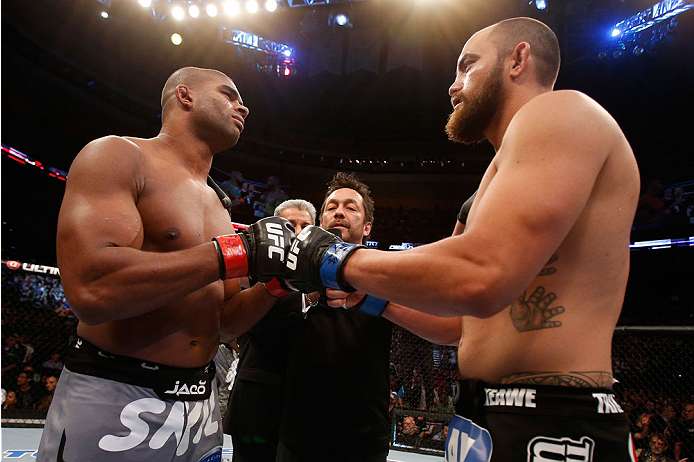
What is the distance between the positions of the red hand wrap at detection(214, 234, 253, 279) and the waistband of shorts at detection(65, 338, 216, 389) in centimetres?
37

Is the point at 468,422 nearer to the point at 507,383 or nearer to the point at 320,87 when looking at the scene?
the point at 507,383

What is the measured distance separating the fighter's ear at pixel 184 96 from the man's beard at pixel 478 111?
1.09 meters

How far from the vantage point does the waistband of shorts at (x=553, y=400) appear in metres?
0.95

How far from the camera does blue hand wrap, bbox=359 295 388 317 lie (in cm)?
157

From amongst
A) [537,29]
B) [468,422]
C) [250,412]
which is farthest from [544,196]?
[250,412]

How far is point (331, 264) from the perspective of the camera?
118cm

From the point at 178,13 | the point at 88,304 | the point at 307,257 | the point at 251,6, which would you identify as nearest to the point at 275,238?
the point at 307,257

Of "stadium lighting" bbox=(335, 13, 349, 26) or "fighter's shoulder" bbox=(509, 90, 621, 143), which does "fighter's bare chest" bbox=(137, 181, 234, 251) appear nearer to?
"fighter's shoulder" bbox=(509, 90, 621, 143)

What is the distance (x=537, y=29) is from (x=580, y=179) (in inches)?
29.9

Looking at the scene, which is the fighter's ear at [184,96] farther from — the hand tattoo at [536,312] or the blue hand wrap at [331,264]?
the hand tattoo at [536,312]

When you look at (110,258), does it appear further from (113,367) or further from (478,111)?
(478,111)

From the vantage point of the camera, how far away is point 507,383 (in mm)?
1032

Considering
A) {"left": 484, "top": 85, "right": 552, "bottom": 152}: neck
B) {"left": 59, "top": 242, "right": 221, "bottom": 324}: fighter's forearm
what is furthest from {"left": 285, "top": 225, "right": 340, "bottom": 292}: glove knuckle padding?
{"left": 484, "top": 85, "right": 552, "bottom": 152}: neck

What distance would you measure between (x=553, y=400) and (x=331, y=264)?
61cm
